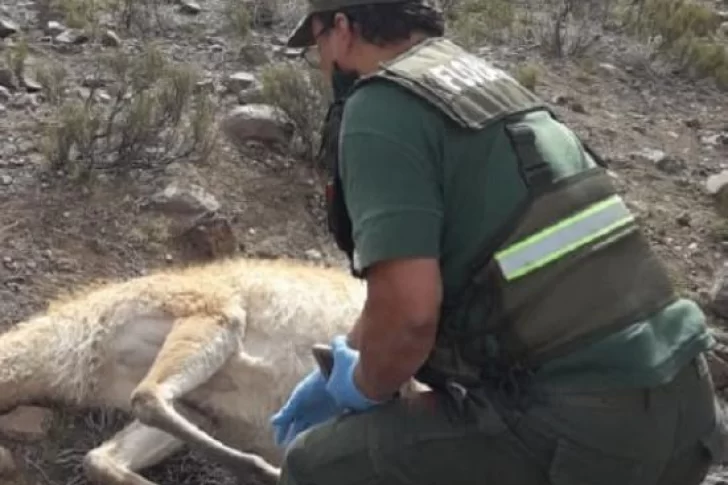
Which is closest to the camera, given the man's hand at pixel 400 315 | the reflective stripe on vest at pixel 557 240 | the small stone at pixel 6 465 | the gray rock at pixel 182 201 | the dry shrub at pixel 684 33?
the man's hand at pixel 400 315

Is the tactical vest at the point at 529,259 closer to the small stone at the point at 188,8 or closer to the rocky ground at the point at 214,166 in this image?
the rocky ground at the point at 214,166

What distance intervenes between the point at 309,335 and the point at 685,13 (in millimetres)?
7428

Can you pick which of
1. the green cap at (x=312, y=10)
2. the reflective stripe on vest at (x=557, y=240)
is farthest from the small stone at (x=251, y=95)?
the reflective stripe on vest at (x=557, y=240)

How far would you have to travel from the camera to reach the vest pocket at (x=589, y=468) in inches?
161

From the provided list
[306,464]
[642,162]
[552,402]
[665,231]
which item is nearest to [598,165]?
[552,402]

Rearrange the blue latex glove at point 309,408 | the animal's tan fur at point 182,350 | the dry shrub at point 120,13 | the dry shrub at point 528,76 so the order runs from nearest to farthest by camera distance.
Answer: the blue latex glove at point 309,408, the animal's tan fur at point 182,350, the dry shrub at point 528,76, the dry shrub at point 120,13

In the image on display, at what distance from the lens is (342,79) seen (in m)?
4.32

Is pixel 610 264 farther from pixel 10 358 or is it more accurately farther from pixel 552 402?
pixel 10 358

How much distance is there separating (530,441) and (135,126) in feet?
16.5

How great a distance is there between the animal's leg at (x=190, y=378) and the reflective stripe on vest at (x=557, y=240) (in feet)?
7.15

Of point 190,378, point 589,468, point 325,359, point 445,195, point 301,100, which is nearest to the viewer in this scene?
point 445,195

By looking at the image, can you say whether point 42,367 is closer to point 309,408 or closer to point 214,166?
point 309,408

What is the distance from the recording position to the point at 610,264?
13.5 ft

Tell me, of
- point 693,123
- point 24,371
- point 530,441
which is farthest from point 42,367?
point 693,123
